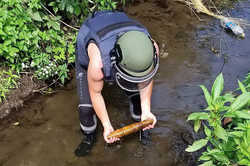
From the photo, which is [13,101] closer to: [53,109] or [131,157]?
[53,109]

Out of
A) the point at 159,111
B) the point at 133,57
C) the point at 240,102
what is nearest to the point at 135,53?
A: the point at 133,57

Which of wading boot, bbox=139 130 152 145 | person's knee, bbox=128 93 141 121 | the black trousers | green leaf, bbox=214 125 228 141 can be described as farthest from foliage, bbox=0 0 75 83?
green leaf, bbox=214 125 228 141

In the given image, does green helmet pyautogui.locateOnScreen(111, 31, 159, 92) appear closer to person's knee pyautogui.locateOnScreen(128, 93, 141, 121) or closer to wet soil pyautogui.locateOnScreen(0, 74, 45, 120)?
person's knee pyautogui.locateOnScreen(128, 93, 141, 121)

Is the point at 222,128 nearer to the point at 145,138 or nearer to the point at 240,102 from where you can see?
the point at 240,102

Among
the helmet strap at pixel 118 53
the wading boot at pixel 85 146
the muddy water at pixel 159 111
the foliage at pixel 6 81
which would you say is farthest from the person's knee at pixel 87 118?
the foliage at pixel 6 81

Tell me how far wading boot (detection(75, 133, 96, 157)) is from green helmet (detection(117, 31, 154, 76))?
1.35 metres

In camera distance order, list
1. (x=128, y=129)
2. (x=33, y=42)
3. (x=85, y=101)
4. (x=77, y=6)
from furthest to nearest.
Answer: (x=77, y=6), (x=33, y=42), (x=85, y=101), (x=128, y=129)

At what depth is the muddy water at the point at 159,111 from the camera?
8.89ft

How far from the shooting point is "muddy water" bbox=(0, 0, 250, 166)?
2.71m

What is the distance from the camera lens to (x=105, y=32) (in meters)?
1.95

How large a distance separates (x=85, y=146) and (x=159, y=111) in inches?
42.4

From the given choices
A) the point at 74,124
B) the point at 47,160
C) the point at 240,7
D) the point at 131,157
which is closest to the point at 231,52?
the point at 240,7

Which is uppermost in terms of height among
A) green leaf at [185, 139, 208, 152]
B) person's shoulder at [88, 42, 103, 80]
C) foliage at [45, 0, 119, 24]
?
foliage at [45, 0, 119, 24]

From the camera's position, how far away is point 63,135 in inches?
114
